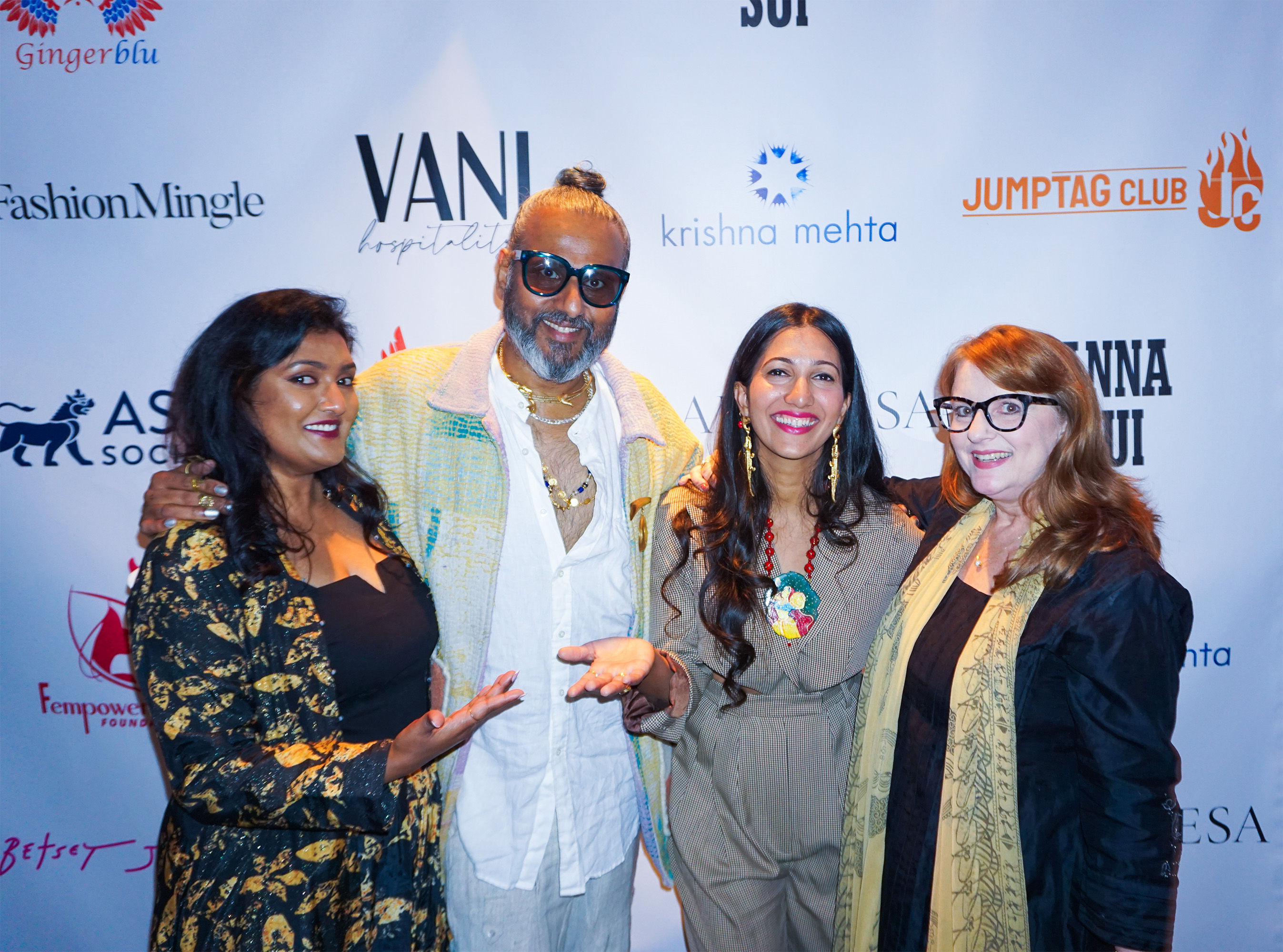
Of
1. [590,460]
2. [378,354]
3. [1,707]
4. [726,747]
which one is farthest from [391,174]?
[1,707]

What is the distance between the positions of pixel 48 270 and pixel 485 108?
5.78 ft

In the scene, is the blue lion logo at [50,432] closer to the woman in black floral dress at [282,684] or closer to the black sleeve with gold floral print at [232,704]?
the woman in black floral dress at [282,684]

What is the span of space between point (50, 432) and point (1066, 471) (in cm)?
345

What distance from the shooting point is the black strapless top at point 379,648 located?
1.68 meters

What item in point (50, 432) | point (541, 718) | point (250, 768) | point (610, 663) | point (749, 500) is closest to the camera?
point (250, 768)

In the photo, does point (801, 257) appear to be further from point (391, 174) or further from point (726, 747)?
point (726, 747)

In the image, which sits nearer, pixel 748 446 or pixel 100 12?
pixel 748 446

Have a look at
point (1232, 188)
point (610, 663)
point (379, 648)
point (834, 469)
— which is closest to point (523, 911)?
point (610, 663)

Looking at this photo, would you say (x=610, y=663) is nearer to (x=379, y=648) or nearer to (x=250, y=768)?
(x=379, y=648)

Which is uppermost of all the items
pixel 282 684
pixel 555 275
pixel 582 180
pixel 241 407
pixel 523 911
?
pixel 582 180

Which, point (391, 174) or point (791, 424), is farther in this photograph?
point (391, 174)

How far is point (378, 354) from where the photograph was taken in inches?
114

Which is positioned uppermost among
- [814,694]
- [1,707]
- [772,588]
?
[772,588]

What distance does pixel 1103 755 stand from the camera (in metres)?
1.49
